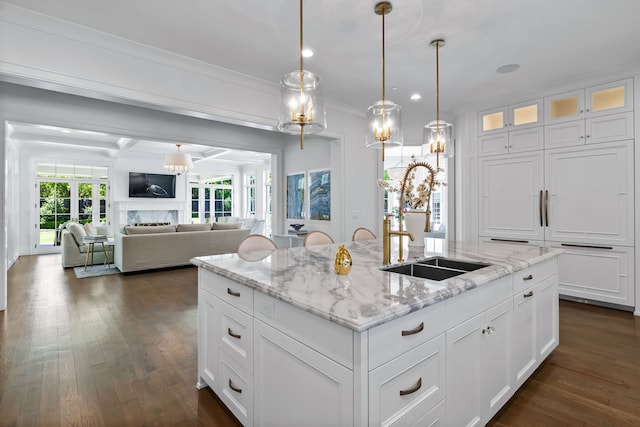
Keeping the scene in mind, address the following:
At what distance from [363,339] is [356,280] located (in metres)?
0.51

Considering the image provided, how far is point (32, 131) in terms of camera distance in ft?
21.4

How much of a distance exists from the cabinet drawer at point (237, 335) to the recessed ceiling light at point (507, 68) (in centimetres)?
367

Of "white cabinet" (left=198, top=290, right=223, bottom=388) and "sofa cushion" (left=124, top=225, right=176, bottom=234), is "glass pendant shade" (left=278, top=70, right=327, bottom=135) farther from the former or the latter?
"sofa cushion" (left=124, top=225, right=176, bottom=234)

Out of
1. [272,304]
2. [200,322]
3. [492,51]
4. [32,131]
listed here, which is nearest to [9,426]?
[200,322]

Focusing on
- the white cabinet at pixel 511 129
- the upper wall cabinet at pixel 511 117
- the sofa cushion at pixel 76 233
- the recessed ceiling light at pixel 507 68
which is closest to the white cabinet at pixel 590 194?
the white cabinet at pixel 511 129

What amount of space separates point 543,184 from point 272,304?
415 cm

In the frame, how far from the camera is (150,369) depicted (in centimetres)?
234

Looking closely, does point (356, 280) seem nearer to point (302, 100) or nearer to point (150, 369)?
point (302, 100)

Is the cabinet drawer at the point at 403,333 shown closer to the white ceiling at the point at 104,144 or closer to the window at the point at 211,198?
the white ceiling at the point at 104,144

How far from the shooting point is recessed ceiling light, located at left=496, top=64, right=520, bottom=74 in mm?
3479

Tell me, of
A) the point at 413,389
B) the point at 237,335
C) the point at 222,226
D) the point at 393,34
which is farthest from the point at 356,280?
the point at 222,226

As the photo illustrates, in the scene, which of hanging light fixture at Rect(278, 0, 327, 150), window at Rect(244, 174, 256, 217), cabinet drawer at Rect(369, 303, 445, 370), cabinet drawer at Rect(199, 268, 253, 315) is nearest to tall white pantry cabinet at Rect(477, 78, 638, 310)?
hanging light fixture at Rect(278, 0, 327, 150)

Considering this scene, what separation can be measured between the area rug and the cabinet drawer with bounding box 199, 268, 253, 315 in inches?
185

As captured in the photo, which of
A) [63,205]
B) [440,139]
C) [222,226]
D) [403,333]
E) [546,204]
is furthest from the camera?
[63,205]
